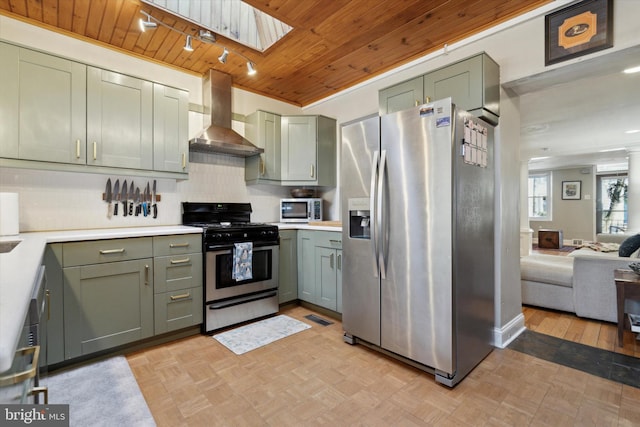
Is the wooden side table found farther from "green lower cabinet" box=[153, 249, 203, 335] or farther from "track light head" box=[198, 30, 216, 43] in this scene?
"track light head" box=[198, 30, 216, 43]

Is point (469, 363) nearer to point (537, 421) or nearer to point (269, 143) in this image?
point (537, 421)

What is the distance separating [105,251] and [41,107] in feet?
3.92

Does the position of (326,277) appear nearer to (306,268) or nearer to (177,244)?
(306,268)

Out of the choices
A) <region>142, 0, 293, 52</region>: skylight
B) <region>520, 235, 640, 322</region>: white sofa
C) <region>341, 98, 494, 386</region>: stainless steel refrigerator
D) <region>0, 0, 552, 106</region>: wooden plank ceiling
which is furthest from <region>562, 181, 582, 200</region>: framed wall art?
<region>142, 0, 293, 52</region>: skylight

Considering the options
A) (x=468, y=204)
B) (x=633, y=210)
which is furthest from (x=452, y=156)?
(x=633, y=210)

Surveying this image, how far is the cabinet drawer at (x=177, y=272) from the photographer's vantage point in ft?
8.32

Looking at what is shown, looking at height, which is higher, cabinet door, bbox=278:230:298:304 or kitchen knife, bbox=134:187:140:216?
kitchen knife, bbox=134:187:140:216

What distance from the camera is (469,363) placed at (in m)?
2.12

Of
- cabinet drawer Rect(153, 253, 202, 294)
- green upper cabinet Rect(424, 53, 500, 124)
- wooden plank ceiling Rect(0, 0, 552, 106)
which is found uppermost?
wooden plank ceiling Rect(0, 0, 552, 106)

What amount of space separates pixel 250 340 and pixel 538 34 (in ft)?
11.1

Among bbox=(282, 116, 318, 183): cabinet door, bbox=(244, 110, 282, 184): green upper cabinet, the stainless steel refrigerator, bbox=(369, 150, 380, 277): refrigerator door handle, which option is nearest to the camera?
the stainless steel refrigerator

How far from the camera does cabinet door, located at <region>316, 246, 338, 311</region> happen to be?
3129 mm

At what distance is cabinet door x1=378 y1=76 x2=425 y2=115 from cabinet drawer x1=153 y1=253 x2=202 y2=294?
223cm

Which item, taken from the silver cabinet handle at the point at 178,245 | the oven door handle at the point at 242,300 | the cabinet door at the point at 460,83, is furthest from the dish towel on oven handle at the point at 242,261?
the cabinet door at the point at 460,83
